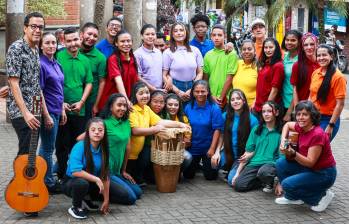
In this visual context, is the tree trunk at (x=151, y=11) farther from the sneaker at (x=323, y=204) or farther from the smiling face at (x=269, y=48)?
the sneaker at (x=323, y=204)

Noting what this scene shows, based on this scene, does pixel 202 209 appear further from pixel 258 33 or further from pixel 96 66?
pixel 258 33

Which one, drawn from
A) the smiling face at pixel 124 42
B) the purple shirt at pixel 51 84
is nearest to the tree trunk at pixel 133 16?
the smiling face at pixel 124 42

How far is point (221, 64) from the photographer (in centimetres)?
915

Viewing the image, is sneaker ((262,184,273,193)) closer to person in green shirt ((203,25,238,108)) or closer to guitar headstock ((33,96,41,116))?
person in green shirt ((203,25,238,108))

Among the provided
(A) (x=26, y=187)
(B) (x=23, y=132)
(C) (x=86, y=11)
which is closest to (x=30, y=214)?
(A) (x=26, y=187)

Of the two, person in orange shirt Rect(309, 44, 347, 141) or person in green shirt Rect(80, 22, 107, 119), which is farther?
person in green shirt Rect(80, 22, 107, 119)

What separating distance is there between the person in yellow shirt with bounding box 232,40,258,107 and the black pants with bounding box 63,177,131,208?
2.31 m

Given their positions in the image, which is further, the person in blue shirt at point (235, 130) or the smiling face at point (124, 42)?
the person in blue shirt at point (235, 130)

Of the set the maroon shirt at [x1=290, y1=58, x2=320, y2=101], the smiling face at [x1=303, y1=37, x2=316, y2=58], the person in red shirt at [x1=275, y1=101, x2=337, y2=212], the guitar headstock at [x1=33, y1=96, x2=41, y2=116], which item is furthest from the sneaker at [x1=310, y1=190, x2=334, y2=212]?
the guitar headstock at [x1=33, y1=96, x2=41, y2=116]

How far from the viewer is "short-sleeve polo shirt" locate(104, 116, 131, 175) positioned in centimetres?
757

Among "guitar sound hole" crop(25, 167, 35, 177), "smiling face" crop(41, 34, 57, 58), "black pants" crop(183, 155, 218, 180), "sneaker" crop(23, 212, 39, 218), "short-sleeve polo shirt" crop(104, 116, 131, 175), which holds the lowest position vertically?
"sneaker" crop(23, 212, 39, 218)

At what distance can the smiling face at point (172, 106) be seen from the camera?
8461mm

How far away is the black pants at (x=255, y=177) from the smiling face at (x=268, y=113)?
1.78ft

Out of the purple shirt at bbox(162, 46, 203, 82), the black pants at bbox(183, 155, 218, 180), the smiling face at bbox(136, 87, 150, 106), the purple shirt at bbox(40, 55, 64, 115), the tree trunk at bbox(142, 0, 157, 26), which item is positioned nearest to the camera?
the purple shirt at bbox(40, 55, 64, 115)
